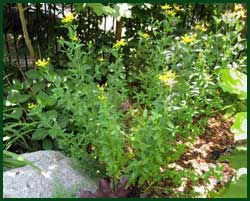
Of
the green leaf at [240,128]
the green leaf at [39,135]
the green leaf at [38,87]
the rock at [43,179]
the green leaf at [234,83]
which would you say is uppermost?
the green leaf at [234,83]

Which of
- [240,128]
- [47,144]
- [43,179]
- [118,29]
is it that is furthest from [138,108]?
[240,128]

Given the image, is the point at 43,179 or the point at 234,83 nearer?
the point at 234,83

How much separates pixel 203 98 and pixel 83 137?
2.59ft

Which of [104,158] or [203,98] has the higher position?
[203,98]

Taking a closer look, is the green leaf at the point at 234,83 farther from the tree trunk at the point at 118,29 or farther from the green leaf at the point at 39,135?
the tree trunk at the point at 118,29

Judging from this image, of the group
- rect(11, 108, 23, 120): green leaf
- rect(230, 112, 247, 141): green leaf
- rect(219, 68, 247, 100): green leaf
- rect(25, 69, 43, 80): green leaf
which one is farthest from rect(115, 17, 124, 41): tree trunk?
rect(230, 112, 247, 141): green leaf

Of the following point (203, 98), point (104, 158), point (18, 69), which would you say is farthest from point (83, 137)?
point (18, 69)

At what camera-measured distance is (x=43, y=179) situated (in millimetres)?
2537

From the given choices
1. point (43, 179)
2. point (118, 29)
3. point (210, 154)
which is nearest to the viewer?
point (43, 179)

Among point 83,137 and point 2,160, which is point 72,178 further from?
point 2,160

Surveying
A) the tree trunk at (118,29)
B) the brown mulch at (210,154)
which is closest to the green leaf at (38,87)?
the tree trunk at (118,29)

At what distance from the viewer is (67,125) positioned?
9.80ft

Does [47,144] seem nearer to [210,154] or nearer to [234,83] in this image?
[210,154]

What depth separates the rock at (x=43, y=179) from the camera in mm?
2453
